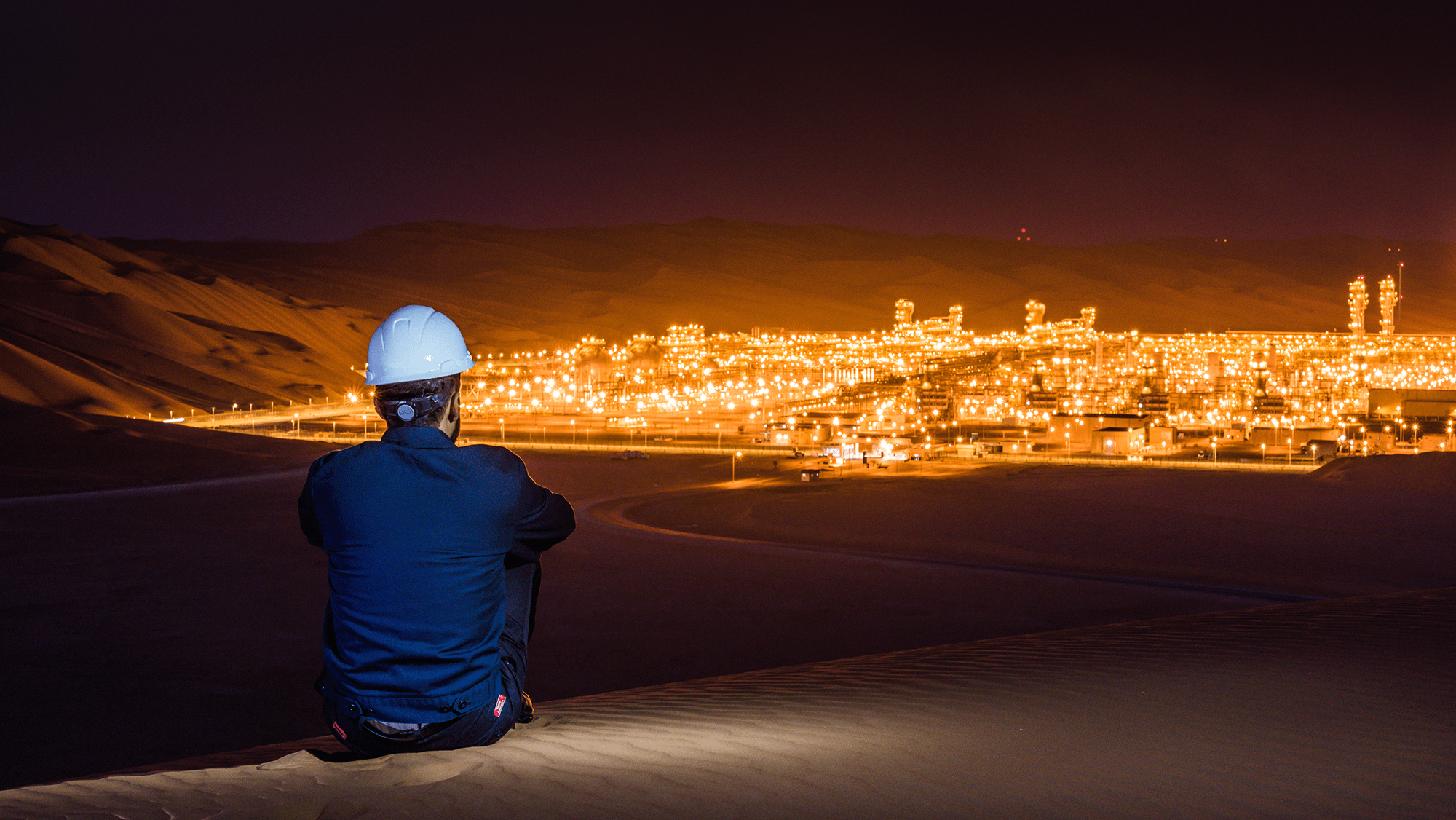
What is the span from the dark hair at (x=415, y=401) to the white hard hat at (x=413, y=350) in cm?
2

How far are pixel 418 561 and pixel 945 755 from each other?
2.70 meters

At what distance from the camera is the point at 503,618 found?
3.54 meters

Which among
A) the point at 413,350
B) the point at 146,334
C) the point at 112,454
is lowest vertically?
the point at 112,454

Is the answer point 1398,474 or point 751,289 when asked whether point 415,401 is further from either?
point 751,289

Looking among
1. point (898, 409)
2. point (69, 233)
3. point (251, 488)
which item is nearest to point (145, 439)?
point (251, 488)

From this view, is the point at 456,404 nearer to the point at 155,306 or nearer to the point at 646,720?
the point at 646,720

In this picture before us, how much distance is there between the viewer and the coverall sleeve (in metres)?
3.35

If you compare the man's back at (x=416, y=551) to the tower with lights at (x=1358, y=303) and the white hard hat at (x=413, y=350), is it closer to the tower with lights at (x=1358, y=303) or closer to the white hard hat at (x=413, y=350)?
the white hard hat at (x=413, y=350)

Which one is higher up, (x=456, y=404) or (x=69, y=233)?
(x=69, y=233)

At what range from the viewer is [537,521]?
11.2ft

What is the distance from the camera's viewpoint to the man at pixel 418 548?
323 cm

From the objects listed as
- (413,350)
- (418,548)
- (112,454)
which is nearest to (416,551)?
(418,548)

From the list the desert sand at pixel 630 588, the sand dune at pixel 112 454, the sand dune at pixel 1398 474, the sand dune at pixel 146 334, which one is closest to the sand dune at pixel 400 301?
the sand dune at pixel 146 334

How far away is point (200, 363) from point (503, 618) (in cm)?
6878
